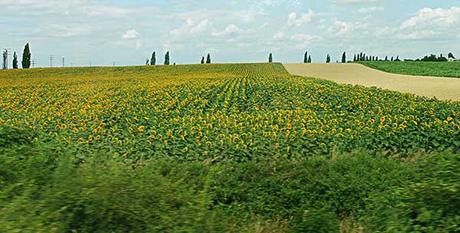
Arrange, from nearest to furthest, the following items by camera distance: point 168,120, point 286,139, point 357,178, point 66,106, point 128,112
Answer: point 357,178, point 286,139, point 168,120, point 128,112, point 66,106

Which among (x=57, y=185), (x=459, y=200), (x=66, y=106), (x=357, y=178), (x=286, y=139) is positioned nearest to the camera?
(x=459, y=200)

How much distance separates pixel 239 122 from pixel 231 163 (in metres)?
6.21

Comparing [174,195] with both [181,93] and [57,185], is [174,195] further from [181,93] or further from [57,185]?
[181,93]

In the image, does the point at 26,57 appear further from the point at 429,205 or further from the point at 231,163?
the point at 429,205

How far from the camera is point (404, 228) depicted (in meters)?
4.91

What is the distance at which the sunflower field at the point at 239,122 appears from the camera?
15023 mm

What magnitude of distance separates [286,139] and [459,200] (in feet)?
34.5

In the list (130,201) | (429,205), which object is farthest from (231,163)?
(429,205)

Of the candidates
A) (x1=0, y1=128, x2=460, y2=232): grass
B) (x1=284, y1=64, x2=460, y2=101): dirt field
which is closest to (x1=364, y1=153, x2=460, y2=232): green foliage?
(x1=0, y1=128, x2=460, y2=232): grass

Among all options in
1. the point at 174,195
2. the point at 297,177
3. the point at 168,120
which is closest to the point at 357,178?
the point at 297,177

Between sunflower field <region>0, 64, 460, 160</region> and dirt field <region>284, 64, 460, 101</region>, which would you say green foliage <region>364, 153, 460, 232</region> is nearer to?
sunflower field <region>0, 64, 460, 160</region>

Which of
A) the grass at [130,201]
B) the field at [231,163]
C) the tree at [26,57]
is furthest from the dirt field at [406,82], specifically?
the tree at [26,57]

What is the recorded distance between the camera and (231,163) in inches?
500

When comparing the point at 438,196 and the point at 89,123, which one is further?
the point at 89,123
